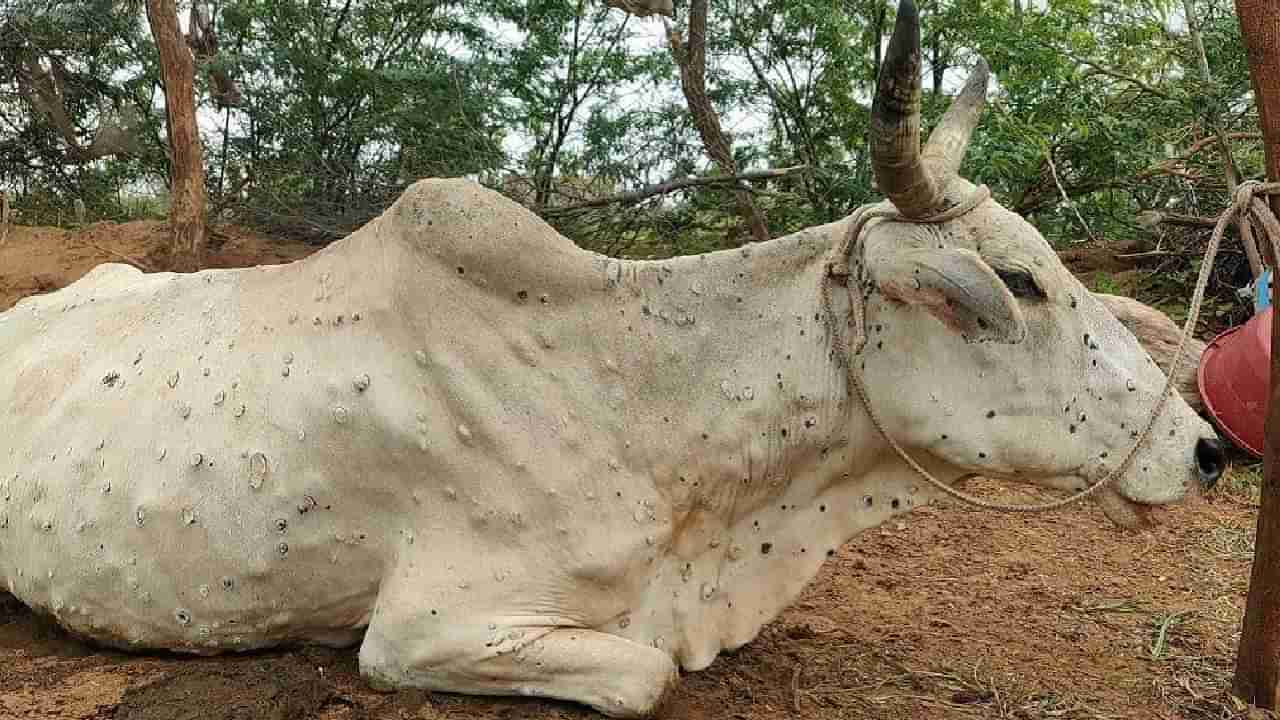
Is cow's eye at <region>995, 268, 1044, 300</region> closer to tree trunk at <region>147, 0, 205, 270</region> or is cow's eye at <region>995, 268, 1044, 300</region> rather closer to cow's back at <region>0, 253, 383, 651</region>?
cow's back at <region>0, 253, 383, 651</region>

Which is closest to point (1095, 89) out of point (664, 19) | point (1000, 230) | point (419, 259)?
point (664, 19)

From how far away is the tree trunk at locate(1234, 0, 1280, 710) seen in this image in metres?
2.79

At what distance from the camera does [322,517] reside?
2953 mm

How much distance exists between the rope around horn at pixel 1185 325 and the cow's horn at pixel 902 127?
107mm

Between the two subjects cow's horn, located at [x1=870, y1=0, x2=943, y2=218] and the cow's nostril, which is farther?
the cow's nostril

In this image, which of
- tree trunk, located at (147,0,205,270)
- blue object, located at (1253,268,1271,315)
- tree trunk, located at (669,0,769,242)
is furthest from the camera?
tree trunk, located at (669,0,769,242)

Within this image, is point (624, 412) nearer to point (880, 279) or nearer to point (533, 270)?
point (533, 270)

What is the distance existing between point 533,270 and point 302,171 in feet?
25.7

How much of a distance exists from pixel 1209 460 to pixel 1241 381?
2.66m

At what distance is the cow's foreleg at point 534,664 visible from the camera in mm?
2742

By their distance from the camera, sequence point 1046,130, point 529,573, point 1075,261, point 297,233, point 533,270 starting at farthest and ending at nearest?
point 297,233 < point 1075,261 < point 1046,130 < point 533,270 < point 529,573

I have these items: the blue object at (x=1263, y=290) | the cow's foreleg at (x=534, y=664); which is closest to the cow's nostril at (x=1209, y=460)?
the cow's foreleg at (x=534, y=664)

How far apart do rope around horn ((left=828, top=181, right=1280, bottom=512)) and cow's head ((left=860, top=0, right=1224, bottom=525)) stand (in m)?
0.02

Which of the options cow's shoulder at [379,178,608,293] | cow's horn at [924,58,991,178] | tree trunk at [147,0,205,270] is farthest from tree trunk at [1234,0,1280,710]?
tree trunk at [147,0,205,270]
